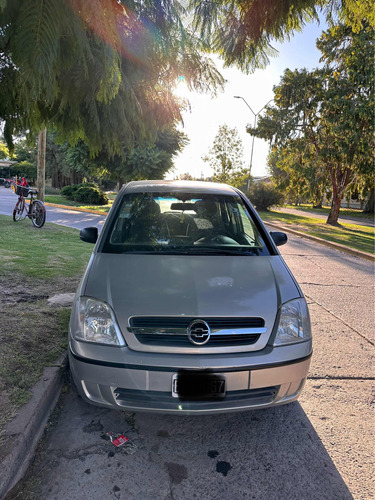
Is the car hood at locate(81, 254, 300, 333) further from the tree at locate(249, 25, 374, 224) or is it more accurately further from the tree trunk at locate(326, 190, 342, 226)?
the tree trunk at locate(326, 190, 342, 226)

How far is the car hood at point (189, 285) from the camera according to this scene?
2299 mm

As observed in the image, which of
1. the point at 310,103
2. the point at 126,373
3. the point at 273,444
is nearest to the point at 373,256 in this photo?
the point at 273,444

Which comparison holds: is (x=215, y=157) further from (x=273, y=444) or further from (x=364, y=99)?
(x=273, y=444)

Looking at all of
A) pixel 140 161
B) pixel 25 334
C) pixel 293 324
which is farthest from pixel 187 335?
pixel 140 161

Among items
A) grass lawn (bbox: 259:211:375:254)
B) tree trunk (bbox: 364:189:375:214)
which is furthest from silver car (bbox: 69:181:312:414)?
tree trunk (bbox: 364:189:375:214)

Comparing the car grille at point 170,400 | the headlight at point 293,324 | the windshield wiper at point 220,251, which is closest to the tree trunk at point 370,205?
the windshield wiper at point 220,251

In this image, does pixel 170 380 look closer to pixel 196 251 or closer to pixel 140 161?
pixel 196 251

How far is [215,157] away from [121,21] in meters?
34.7

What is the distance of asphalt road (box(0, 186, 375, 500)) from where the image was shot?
1.98 metres

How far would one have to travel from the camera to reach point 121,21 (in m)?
2.20

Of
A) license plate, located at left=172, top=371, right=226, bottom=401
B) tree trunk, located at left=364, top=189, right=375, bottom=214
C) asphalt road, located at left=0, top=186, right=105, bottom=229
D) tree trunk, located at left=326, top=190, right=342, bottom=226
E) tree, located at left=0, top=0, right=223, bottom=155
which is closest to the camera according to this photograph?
tree, located at left=0, top=0, right=223, bottom=155

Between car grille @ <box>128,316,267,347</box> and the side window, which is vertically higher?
the side window

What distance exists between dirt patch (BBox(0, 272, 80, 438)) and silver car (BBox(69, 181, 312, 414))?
53 cm

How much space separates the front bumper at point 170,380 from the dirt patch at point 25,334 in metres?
0.59
